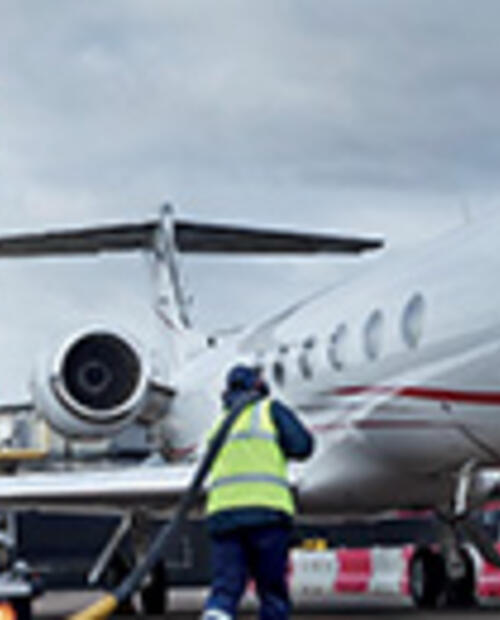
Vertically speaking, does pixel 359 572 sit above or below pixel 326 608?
above

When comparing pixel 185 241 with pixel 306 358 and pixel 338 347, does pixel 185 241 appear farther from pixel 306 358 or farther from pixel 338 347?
pixel 338 347

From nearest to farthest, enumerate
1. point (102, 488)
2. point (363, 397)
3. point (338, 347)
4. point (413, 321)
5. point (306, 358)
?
1. point (413, 321)
2. point (363, 397)
3. point (338, 347)
4. point (306, 358)
5. point (102, 488)

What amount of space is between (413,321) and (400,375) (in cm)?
50

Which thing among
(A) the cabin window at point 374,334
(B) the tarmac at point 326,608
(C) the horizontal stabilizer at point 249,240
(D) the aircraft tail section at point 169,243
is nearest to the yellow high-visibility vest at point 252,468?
(A) the cabin window at point 374,334

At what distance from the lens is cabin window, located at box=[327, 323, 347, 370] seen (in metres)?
15.0

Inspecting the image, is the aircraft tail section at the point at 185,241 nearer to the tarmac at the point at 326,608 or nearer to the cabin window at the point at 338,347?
the tarmac at the point at 326,608

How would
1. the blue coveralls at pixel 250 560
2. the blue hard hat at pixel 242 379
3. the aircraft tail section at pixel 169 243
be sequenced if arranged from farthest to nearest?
1. the aircraft tail section at pixel 169 243
2. the blue hard hat at pixel 242 379
3. the blue coveralls at pixel 250 560

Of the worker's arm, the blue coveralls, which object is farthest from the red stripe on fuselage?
the blue coveralls

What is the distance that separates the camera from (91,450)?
177 ft

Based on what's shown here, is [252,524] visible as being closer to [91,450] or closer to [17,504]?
[17,504]

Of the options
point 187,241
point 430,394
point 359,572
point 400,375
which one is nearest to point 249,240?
point 187,241

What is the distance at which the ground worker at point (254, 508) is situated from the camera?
906 cm

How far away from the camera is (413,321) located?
13.8 m

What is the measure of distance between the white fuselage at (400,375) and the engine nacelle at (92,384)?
6.36ft
